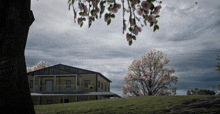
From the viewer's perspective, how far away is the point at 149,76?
1182 inches

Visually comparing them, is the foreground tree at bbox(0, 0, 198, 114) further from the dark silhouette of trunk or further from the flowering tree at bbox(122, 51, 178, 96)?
the flowering tree at bbox(122, 51, 178, 96)

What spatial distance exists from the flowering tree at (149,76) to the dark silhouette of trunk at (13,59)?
2499 centimetres

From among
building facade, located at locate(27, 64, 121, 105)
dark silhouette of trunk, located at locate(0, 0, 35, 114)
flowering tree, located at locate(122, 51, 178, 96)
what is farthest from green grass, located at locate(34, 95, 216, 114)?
building facade, located at locate(27, 64, 121, 105)

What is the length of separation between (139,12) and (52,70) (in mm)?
29341

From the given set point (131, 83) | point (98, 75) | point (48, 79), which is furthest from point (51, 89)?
point (131, 83)

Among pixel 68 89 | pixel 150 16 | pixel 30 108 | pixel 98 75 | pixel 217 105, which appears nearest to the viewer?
pixel 150 16

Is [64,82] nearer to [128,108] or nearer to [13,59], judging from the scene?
[128,108]

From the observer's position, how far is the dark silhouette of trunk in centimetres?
603

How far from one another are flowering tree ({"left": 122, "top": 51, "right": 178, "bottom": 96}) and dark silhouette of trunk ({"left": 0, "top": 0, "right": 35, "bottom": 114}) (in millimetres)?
24990

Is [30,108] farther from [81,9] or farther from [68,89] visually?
[68,89]

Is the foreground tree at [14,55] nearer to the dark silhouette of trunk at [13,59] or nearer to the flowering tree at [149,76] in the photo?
the dark silhouette of trunk at [13,59]

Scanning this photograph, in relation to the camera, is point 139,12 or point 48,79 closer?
point 139,12

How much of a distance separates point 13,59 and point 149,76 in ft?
84.6

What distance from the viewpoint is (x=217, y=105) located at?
7906 mm
